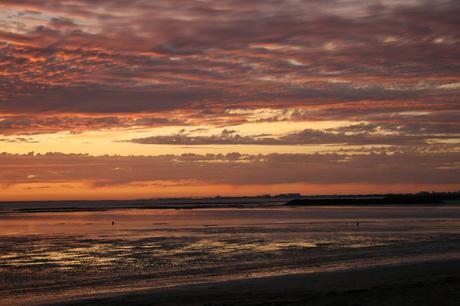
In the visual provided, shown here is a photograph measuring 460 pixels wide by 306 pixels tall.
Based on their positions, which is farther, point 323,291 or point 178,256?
point 178,256

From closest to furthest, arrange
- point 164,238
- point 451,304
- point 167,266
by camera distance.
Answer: point 451,304, point 167,266, point 164,238

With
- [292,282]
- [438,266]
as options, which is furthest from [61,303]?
[438,266]

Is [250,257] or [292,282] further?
[250,257]

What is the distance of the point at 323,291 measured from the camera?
22.0m

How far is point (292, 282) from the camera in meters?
24.9

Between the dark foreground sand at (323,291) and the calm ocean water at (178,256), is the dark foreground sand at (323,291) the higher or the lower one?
the lower one

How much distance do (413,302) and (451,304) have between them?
123 centimetres

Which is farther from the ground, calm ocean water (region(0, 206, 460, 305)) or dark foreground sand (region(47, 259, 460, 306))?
calm ocean water (region(0, 206, 460, 305))

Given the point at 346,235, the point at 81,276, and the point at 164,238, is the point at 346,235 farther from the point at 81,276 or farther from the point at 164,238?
the point at 81,276

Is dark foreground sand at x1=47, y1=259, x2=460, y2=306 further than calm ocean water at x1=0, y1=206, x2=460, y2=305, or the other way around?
calm ocean water at x1=0, y1=206, x2=460, y2=305

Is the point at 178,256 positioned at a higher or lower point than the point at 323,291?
higher

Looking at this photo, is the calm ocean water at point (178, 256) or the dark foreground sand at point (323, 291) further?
the calm ocean water at point (178, 256)

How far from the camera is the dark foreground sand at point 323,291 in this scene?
19.7 m

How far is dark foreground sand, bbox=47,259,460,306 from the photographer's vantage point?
1972 cm
